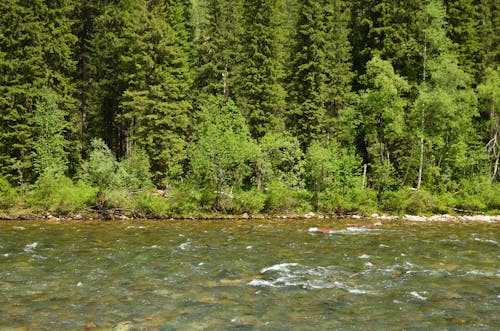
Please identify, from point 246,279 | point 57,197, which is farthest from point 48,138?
point 246,279

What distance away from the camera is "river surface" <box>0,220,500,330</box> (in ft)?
33.7

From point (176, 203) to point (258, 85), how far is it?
14.5 metres

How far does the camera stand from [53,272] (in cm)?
1418

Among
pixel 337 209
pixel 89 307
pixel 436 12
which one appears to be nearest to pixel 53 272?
pixel 89 307

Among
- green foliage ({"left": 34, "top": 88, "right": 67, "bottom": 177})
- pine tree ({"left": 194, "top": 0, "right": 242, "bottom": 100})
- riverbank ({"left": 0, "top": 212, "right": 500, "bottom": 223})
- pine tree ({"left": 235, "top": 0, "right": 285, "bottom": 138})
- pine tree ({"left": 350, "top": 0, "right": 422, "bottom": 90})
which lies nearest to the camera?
riverbank ({"left": 0, "top": 212, "right": 500, "bottom": 223})

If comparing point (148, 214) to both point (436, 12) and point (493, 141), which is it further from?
point (493, 141)

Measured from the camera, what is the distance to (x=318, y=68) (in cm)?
3975

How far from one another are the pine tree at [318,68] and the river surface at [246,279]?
18.1 metres

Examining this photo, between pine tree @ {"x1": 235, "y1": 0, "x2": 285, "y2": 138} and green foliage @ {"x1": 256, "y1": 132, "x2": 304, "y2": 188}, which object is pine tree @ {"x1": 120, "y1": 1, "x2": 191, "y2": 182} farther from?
green foliage @ {"x1": 256, "y1": 132, "x2": 304, "y2": 188}

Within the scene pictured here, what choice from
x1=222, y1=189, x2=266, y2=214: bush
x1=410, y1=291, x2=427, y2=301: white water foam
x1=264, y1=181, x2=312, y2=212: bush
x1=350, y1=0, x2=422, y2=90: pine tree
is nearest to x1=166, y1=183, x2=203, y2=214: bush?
x1=222, y1=189, x2=266, y2=214: bush

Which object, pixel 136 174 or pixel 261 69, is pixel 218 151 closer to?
pixel 136 174

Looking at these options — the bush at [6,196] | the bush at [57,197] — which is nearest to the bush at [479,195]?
the bush at [57,197]

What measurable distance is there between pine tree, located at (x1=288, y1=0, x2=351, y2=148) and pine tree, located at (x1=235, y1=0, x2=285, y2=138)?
178 cm

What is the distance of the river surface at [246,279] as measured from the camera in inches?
404
